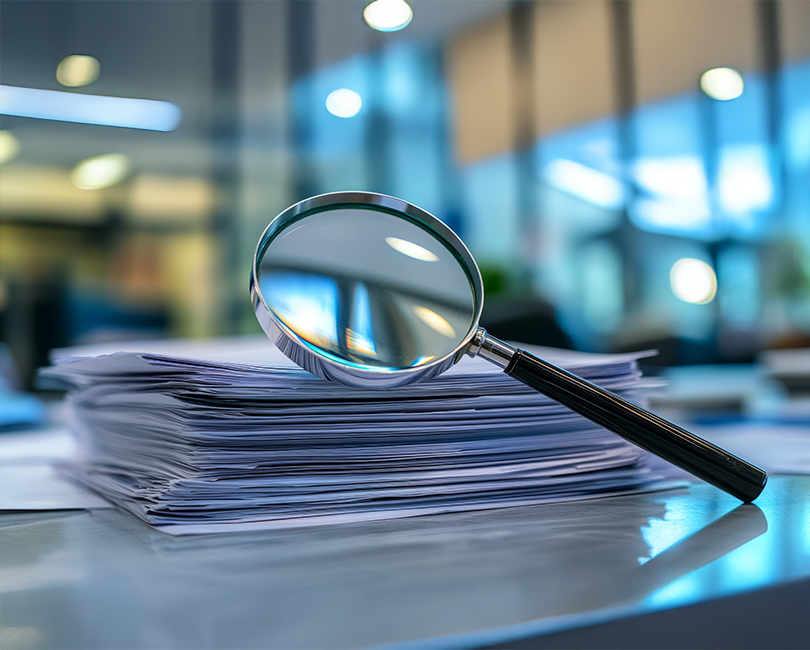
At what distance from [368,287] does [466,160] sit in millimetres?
2448

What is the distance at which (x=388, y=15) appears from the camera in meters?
2.02

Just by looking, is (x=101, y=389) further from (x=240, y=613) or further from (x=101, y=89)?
(x=101, y=89)

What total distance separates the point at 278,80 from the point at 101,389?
2.03 metres

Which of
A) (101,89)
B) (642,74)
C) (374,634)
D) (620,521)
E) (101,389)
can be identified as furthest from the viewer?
(642,74)

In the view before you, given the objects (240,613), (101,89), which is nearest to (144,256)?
(101,89)

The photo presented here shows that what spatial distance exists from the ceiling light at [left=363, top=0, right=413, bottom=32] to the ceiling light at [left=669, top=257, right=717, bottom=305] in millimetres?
1322

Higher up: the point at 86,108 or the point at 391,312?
the point at 86,108

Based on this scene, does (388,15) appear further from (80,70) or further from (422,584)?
(422,584)

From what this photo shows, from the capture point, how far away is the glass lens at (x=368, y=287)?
32 cm

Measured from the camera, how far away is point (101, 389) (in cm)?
40

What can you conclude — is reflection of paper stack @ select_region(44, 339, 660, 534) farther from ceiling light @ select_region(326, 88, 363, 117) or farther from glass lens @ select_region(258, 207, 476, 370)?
ceiling light @ select_region(326, 88, 363, 117)

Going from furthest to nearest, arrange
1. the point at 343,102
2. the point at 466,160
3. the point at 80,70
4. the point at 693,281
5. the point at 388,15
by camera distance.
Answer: the point at 466,160 < the point at 693,281 < the point at 343,102 < the point at 388,15 < the point at 80,70

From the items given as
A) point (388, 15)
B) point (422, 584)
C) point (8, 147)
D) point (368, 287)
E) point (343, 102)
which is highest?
point (388, 15)

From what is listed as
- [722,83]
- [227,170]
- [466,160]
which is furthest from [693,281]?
[227,170]
